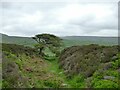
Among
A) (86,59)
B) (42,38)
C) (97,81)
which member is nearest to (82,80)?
(97,81)

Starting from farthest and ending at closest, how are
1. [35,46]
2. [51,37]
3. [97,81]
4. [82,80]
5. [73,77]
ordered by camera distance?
[51,37], [35,46], [73,77], [82,80], [97,81]

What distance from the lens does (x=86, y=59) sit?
78.0 ft

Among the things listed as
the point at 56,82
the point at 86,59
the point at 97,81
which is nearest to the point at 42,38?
the point at 86,59

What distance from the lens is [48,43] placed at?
5284 centimetres

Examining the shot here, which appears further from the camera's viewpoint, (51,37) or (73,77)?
(51,37)

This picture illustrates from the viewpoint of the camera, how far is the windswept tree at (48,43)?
50709 millimetres

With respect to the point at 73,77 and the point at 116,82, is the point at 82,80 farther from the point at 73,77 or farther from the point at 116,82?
the point at 116,82

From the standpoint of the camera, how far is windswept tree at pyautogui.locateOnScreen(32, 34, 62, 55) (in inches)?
1996

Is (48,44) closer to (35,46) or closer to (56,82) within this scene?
(35,46)

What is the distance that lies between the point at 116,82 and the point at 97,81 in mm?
1230

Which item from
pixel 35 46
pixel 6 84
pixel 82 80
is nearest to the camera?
pixel 6 84

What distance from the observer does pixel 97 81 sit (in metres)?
16.1

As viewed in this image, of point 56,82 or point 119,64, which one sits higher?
point 119,64

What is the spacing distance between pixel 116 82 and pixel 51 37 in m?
39.1
